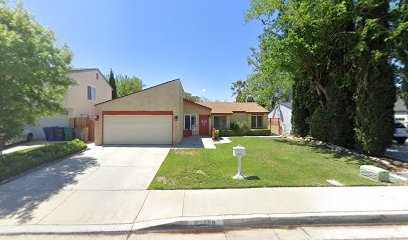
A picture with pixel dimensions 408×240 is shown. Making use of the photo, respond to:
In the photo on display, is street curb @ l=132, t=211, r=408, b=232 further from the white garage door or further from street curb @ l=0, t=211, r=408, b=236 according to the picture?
the white garage door

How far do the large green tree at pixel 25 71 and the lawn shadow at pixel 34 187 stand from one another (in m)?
2.63

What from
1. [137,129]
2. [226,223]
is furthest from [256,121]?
[226,223]

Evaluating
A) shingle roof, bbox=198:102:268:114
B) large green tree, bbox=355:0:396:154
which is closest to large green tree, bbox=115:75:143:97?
shingle roof, bbox=198:102:268:114

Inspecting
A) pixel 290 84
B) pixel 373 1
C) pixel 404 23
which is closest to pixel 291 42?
pixel 373 1

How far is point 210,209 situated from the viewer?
188 inches

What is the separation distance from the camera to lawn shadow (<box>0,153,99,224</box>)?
4871 mm

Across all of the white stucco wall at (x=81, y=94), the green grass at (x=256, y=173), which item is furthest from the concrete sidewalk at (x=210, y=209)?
the white stucco wall at (x=81, y=94)

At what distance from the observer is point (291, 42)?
42.5 feet

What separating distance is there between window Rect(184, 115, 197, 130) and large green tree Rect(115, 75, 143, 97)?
19.4 meters

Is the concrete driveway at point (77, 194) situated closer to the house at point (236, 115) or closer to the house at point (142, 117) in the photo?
the house at point (142, 117)

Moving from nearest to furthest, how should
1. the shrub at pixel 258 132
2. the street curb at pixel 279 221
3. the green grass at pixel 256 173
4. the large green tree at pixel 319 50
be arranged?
1. the street curb at pixel 279 221
2. the green grass at pixel 256 173
3. the large green tree at pixel 319 50
4. the shrub at pixel 258 132

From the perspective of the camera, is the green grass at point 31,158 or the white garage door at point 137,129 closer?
the green grass at point 31,158

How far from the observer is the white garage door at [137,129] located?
15.6m

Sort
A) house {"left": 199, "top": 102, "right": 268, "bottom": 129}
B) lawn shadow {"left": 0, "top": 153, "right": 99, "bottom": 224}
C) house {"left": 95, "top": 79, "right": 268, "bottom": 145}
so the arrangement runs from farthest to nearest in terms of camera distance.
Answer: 1. house {"left": 199, "top": 102, "right": 268, "bottom": 129}
2. house {"left": 95, "top": 79, "right": 268, "bottom": 145}
3. lawn shadow {"left": 0, "top": 153, "right": 99, "bottom": 224}
